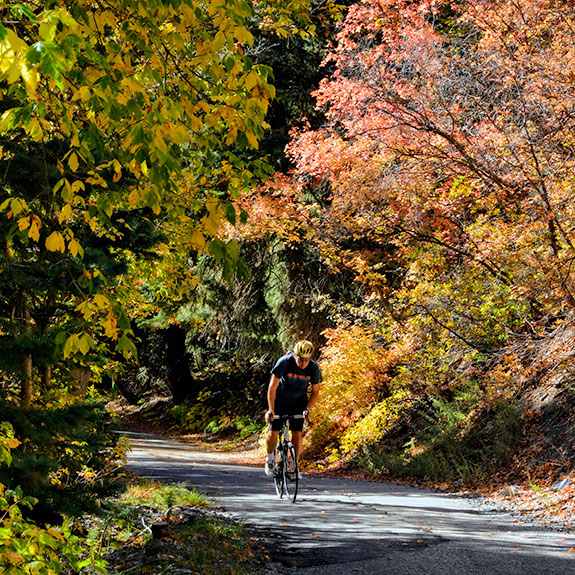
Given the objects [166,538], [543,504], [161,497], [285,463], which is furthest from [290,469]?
Result: [543,504]

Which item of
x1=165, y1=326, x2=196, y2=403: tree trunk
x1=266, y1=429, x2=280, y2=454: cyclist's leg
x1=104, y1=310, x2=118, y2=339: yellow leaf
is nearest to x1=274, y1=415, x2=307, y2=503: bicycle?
x1=266, y1=429, x2=280, y2=454: cyclist's leg

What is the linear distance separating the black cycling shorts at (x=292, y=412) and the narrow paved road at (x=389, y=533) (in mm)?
1011

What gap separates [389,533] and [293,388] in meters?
2.49

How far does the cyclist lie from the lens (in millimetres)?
8844

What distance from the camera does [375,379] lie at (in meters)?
15.7

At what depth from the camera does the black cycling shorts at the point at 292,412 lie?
9.31 m

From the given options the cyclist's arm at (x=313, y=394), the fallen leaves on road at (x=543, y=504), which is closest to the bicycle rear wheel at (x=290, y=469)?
the cyclist's arm at (x=313, y=394)

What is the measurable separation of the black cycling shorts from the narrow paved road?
1.01m

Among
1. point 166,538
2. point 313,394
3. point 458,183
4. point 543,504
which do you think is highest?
point 458,183

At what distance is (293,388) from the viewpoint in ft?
30.0

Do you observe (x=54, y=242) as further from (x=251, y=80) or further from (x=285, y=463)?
(x=285, y=463)

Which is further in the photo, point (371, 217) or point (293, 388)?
point (371, 217)

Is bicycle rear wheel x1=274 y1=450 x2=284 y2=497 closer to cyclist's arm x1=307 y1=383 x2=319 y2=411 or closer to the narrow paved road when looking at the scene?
the narrow paved road

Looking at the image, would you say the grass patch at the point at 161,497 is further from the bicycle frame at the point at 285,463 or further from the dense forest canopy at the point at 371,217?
the dense forest canopy at the point at 371,217
